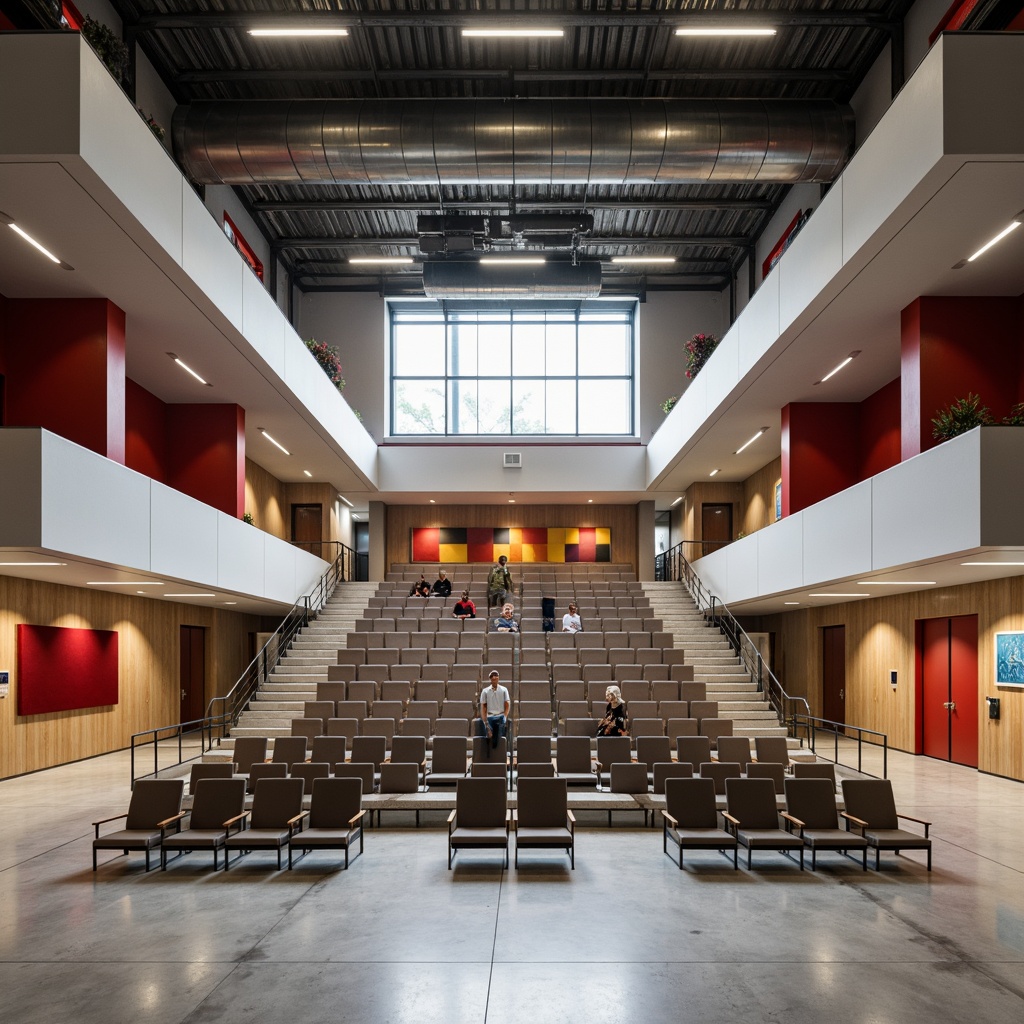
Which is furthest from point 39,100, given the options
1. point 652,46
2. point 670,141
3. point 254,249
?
point 254,249

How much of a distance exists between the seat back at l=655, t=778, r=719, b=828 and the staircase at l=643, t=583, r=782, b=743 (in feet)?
17.9

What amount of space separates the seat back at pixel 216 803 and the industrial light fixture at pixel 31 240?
623 cm

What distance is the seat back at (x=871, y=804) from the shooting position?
8.48 m

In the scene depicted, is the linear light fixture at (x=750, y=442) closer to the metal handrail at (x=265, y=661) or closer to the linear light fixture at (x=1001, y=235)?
the linear light fixture at (x=1001, y=235)

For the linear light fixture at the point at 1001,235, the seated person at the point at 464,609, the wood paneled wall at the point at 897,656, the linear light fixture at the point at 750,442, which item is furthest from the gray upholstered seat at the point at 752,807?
the linear light fixture at the point at 750,442

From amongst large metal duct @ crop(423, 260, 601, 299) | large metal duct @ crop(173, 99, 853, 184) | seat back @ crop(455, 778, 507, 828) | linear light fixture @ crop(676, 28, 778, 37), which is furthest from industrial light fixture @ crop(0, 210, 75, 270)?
large metal duct @ crop(423, 260, 601, 299)

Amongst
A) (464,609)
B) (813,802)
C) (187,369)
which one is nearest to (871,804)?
(813,802)

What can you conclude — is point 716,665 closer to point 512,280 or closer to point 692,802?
point 692,802

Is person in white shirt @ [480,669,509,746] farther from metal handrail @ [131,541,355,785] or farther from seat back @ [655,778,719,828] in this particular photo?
metal handrail @ [131,541,355,785]

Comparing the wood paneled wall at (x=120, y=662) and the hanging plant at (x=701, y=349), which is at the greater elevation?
the hanging plant at (x=701, y=349)

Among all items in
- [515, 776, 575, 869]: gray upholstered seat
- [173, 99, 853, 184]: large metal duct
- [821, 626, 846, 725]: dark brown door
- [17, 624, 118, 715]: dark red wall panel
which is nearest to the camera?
[515, 776, 575, 869]: gray upholstered seat

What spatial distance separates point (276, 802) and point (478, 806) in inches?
80.0

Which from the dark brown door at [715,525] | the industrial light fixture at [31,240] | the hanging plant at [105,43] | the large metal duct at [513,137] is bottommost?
the dark brown door at [715,525]

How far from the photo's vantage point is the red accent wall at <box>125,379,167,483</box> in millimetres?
15125
